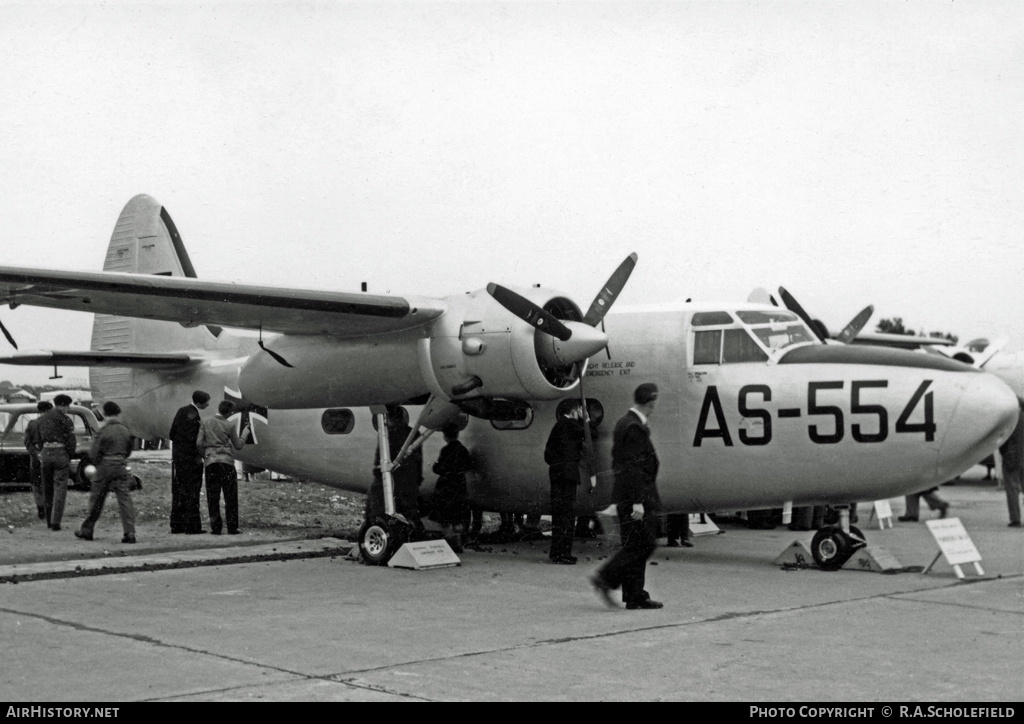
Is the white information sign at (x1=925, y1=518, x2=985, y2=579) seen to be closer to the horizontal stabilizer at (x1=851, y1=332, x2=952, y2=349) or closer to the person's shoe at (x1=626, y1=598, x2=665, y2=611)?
the person's shoe at (x1=626, y1=598, x2=665, y2=611)

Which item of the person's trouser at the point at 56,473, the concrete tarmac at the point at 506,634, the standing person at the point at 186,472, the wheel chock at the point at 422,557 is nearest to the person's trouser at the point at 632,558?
the concrete tarmac at the point at 506,634

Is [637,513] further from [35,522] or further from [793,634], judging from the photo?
[35,522]

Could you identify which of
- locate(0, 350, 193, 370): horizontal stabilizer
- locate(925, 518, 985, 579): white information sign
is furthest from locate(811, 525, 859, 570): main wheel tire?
locate(0, 350, 193, 370): horizontal stabilizer

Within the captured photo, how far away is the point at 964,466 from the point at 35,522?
12195 mm

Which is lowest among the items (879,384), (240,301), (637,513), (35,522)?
(35,522)

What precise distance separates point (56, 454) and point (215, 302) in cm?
551

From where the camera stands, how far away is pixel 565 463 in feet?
37.6

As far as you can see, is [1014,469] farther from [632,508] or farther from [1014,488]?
[632,508]

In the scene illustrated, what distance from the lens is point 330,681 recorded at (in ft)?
20.7

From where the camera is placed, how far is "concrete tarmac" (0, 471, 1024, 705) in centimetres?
613

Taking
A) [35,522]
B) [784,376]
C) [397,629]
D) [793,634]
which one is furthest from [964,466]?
[35,522]

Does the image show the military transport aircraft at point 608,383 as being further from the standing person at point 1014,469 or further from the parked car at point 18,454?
the parked car at point 18,454

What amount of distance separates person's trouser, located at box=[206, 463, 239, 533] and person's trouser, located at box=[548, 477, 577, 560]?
4723mm

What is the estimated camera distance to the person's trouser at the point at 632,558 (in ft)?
27.9
